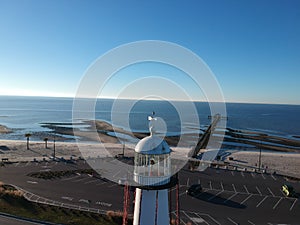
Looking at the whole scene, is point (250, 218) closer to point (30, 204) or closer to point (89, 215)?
point (89, 215)

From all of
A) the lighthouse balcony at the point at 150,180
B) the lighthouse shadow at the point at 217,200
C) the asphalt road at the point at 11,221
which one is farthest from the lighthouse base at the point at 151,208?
the lighthouse shadow at the point at 217,200

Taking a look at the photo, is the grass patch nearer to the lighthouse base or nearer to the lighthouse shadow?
the lighthouse shadow

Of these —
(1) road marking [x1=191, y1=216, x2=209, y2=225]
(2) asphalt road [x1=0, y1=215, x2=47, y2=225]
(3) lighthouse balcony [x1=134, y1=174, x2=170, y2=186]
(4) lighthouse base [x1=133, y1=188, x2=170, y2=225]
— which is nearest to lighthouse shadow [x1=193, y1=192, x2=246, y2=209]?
(1) road marking [x1=191, y1=216, x2=209, y2=225]

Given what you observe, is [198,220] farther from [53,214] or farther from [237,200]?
[53,214]

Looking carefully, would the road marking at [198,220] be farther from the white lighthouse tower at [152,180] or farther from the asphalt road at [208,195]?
the white lighthouse tower at [152,180]

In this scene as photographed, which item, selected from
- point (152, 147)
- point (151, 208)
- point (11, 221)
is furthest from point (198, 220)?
point (152, 147)
